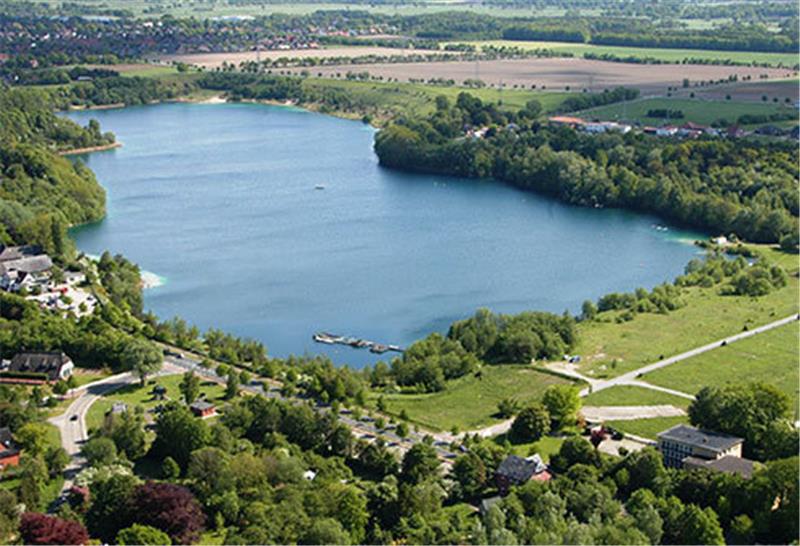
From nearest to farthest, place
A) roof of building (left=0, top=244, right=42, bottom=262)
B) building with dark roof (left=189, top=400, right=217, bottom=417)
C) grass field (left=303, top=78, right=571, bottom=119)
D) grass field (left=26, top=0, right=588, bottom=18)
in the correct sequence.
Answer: building with dark roof (left=189, top=400, right=217, bottom=417)
roof of building (left=0, top=244, right=42, bottom=262)
grass field (left=303, top=78, right=571, bottom=119)
grass field (left=26, top=0, right=588, bottom=18)

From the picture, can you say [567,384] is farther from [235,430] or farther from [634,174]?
[634,174]

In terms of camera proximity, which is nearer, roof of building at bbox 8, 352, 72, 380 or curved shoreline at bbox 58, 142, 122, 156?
roof of building at bbox 8, 352, 72, 380

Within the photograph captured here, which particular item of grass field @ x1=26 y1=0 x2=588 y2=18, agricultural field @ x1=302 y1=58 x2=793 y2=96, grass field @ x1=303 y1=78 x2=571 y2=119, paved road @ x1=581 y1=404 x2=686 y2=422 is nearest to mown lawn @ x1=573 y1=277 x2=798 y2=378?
paved road @ x1=581 y1=404 x2=686 y2=422

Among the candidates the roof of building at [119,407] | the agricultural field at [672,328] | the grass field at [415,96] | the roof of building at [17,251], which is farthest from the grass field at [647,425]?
the grass field at [415,96]

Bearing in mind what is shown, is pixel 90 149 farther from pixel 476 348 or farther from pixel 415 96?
pixel 476 348

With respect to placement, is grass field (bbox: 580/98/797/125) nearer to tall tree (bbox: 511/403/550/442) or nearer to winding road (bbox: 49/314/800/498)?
winding road (bbox: 49/314/800/498)

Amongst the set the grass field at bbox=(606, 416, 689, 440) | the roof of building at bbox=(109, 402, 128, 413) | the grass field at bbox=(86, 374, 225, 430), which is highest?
the roof of building at bbox=(109, 402, 128, 413)

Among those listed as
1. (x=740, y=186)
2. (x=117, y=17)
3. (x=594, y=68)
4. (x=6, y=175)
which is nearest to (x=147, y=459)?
(x=6, y=175)

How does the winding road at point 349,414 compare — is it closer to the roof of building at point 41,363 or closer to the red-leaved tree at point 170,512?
the roof of building at point 41,363

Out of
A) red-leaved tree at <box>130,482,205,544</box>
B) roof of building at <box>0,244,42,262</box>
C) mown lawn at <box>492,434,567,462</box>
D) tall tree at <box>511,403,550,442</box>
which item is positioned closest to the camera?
red-leaved tree at <box>130,482,205,544</box>
